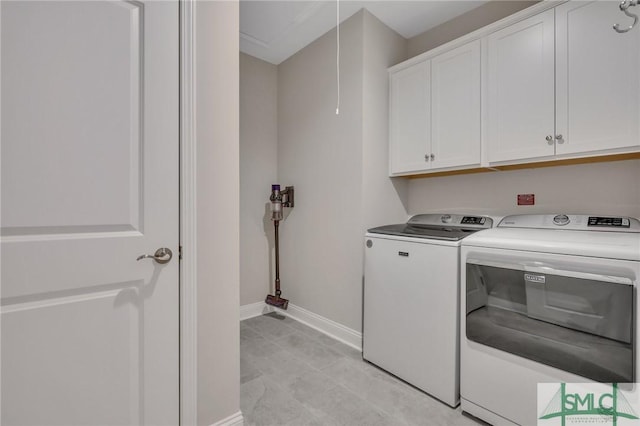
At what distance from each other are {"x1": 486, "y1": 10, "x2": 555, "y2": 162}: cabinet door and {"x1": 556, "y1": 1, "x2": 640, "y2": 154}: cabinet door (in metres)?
0.05

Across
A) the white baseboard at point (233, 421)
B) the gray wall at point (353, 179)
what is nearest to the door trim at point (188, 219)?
the white baseboard at point (233, 421)

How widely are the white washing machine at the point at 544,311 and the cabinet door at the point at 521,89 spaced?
0.52m

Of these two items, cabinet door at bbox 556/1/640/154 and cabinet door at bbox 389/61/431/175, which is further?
cabinet door at bbox 389/61/431/175

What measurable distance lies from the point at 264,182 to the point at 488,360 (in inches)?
96.0

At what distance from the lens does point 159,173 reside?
1202 millimetres

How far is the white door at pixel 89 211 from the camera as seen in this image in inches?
37.8

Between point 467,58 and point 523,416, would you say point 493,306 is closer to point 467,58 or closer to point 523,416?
point 523,416

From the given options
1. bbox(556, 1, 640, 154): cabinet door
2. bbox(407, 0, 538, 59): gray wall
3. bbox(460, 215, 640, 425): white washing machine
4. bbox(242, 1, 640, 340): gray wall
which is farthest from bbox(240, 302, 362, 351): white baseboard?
bbox(407, 0, 538, 59): gray wall

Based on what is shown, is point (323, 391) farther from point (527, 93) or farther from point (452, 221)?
point (527, 93)

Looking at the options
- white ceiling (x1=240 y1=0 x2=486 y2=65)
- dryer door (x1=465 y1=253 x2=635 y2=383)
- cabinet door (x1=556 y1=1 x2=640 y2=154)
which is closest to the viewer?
dryer door (x1=465 y1=253 x2=635 y2=383)

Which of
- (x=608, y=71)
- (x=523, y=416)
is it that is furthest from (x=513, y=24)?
(x=523, y=416)

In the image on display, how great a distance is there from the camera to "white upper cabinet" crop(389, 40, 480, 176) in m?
1.96

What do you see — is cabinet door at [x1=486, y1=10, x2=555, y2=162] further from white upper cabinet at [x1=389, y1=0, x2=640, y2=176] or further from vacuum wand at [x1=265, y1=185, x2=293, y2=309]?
vacuum wand at [x1=265, y1=185, x2=293, y2=309]

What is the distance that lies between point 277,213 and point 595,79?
2.45 m
